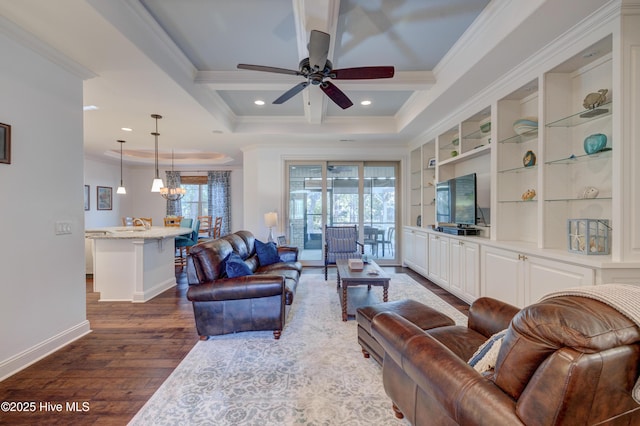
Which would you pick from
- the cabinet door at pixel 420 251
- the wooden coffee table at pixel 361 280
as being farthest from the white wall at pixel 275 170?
the wooden coffee table at pixel 361 280

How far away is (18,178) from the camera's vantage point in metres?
2.28

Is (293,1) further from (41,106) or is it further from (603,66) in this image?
(603,66)

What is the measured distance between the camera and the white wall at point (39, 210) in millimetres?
2197

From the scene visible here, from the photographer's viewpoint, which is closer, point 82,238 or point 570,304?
point 570,304

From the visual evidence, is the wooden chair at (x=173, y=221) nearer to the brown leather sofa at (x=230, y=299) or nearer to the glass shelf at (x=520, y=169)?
the brown leather sofa at (x=230, y=299)

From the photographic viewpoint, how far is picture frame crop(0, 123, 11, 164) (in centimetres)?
216

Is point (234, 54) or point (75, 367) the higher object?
point (234, 54)

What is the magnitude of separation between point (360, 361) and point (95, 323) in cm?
301

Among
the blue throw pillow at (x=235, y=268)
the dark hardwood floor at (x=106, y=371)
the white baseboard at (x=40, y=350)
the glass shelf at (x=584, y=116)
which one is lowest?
the dark hardwood floor at (x=106, y=371)

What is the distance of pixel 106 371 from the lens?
2.25 m

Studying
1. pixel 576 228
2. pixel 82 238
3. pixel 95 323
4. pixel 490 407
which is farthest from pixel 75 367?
pixel 576 228

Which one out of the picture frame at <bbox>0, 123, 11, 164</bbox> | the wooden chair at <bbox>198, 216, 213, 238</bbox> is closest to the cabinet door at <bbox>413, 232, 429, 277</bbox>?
the picture frame at <bbox>0, 123, 11, 164</bbox>

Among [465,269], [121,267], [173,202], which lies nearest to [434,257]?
[465,269]

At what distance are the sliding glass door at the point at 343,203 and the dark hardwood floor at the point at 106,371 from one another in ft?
9.97
